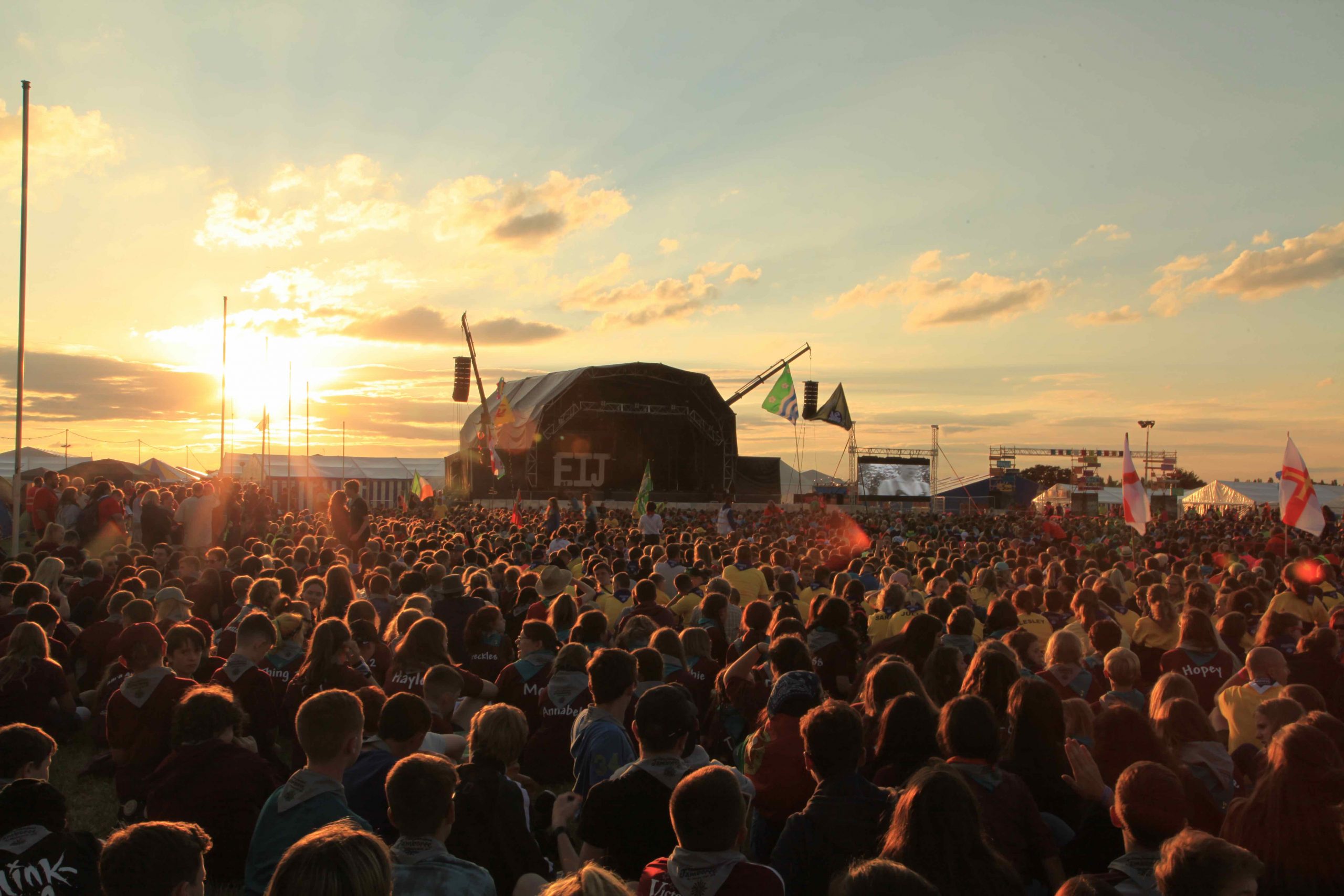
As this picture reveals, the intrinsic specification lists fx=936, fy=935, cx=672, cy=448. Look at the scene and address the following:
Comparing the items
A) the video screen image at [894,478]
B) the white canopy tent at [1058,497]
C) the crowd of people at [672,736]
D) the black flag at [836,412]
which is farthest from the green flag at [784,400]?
the crowd of people at [672,736]

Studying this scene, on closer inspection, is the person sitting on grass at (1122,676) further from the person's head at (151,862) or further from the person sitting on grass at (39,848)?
the person sitting on grass at (39,848)

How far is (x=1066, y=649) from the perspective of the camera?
5.11 metres

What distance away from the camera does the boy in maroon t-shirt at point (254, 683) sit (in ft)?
17.1

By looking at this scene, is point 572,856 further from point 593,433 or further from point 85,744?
point 593,433

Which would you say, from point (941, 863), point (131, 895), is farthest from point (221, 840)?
point (941, 863)

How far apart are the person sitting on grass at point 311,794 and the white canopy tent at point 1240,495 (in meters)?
62.5

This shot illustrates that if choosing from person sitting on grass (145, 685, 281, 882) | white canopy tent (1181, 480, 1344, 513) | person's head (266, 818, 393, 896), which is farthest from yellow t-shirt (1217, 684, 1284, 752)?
white canopy tent (1181, 480, 1344, 513)

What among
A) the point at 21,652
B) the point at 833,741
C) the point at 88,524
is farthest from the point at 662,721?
the point at 88,524

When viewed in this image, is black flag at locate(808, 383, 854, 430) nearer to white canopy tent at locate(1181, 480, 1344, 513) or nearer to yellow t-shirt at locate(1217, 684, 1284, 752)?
white canopy tent at locate(1181, 480, 1344, 513)

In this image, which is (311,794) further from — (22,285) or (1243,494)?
(1243,494)

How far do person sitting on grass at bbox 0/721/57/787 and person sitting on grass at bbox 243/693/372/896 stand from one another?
787 millimetres

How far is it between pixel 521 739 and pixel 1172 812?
2.16 metres

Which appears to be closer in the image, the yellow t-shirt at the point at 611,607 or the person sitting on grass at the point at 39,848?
the person sitting on grass at the point at 39,848

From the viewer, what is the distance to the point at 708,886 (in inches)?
98.4
